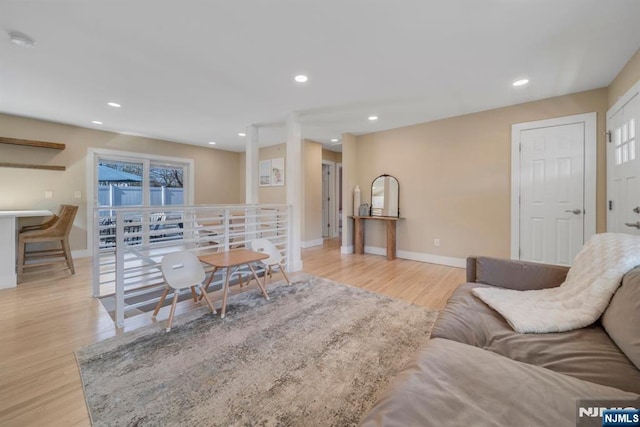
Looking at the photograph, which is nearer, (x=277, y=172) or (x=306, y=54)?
(x=306, y=54)

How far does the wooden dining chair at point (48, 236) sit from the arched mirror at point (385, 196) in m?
4.67

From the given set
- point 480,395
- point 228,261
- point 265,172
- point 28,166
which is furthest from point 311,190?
point 480,395

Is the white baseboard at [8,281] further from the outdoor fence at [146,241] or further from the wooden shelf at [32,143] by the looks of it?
the wooden shelf at [32,143]

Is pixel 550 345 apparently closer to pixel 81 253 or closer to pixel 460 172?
pixel 460 172

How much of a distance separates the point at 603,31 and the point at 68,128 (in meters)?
7.01

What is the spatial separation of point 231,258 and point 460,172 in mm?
3571

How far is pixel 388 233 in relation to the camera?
471 centimetres

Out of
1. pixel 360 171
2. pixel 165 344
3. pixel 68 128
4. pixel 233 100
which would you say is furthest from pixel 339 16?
pixel 68 128

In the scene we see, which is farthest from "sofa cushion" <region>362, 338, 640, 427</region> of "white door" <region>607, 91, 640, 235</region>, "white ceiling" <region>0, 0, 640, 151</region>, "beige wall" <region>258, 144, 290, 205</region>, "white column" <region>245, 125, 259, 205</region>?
"beige wall" <region>258, 144, 290, 205</region>

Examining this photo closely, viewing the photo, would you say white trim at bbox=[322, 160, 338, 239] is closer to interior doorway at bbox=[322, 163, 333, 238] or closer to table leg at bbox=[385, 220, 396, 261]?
interior doorway at bbox=[322, 163, 333, 238]

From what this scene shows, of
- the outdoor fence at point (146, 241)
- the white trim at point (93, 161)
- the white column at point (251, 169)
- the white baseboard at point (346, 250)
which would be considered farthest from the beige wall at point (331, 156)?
the white trim at point (93, 161)

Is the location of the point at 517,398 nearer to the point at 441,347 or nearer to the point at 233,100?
the point at 441,347

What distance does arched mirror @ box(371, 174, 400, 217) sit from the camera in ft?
15.8

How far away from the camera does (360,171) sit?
5328 millimetres
